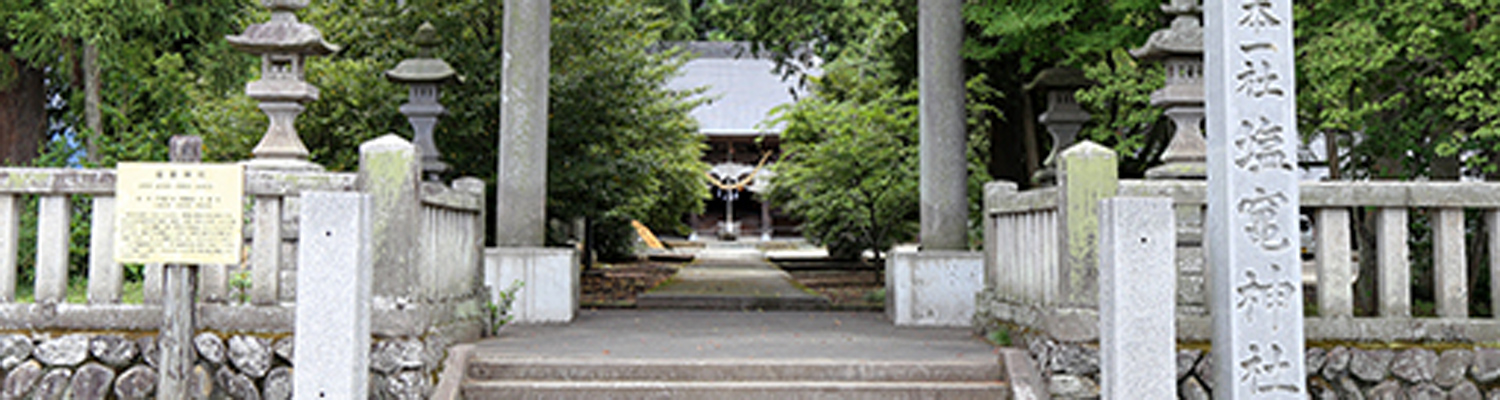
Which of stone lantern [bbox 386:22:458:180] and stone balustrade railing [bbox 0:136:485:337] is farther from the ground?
stone lantern [bbox 386:22:458:180]

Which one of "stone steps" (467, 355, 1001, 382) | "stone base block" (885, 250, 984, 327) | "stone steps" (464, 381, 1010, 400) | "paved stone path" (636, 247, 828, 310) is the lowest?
"stone steps" (464, 381, 1010, 400)

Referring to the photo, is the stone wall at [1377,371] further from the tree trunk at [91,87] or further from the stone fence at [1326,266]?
the tree trunk at [91,87]

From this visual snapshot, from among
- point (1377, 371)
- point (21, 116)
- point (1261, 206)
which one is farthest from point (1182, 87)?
point (21, 116)

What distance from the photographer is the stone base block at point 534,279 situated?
31.0 ft

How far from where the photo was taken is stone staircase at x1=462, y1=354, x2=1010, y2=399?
245 inches

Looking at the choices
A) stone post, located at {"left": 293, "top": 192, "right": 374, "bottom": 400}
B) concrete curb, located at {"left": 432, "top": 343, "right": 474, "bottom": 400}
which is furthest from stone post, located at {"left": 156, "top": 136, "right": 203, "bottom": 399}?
concrete curb, located at {"left": 432, "top": 343, "right": 474, "bottom": 400}

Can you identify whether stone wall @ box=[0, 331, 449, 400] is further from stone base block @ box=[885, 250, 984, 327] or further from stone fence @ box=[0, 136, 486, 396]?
stone base block @ box=[885, 250, 984, 327]

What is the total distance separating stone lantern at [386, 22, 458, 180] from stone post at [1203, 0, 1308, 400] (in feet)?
26.3

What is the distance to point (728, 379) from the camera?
6504 mm

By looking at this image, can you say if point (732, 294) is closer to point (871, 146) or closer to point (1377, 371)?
point (871, 146)

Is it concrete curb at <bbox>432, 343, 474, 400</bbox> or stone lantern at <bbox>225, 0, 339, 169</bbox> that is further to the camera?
stone lantern at <bbox>225, 0, 339, 169</bbox>

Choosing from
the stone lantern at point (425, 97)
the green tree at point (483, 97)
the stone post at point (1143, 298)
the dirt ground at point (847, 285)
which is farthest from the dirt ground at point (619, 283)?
the stone post at point (1143, 298)

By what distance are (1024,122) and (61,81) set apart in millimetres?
13411

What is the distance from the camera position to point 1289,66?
4676mm
